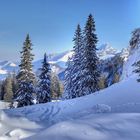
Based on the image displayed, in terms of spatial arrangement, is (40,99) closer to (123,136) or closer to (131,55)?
(131,55)

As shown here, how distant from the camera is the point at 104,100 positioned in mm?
26000

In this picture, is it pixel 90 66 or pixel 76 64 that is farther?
pixel 76 64

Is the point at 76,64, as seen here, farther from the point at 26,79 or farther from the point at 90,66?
the point at 26,79

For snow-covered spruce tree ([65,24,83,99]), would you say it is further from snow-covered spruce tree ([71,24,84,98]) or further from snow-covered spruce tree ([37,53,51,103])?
snow-covered spruce tree ([37,53,51,103])

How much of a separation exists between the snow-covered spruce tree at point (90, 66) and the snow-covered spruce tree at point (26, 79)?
7.76 meters

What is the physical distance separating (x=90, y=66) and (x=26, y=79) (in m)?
9.68

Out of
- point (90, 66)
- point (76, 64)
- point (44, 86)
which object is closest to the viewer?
point (90, 66)

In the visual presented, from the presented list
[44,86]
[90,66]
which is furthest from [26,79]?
[90,66]

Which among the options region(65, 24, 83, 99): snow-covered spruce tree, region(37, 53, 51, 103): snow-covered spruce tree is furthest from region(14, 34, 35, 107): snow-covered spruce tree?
region(65, 24, 83, 99): snow-covered spruce tree

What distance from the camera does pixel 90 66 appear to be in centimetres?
4681

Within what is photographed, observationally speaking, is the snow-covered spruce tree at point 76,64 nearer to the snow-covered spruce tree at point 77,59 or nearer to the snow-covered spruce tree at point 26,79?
the snow-covered spruce tree at point 77,59

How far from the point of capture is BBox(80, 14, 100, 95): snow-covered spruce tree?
4672 centimetres

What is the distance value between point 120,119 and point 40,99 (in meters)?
41.9

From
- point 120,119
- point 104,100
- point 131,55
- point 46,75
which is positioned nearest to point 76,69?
point 46,75
